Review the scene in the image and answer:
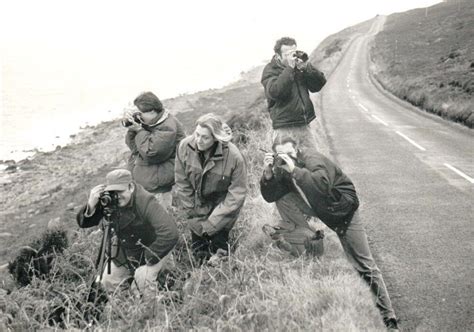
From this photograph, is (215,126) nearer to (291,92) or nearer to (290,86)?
(290,86)

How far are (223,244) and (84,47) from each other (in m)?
79.6

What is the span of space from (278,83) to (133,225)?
9.41 feet

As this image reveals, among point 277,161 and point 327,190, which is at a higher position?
point 277,161

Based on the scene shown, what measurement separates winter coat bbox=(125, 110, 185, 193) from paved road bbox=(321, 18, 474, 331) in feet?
9.01

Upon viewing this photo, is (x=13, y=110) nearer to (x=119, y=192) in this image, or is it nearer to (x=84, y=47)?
(x=119, y=192)

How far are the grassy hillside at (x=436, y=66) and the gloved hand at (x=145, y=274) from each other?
1263 centimetres

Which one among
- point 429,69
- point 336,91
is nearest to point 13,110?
point 336,91

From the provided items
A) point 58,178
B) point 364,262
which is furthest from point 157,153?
point 58,178

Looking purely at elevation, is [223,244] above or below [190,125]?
above

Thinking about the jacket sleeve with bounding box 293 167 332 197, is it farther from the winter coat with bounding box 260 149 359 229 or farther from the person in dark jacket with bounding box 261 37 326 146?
the person in dark jacket with bounding box 261 37 326 146

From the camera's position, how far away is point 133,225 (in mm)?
4684

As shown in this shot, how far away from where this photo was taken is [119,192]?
4.48 metres

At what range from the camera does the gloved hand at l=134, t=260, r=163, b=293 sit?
180 inches

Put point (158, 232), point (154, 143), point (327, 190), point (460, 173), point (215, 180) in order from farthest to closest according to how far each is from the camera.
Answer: point (460, 173), point (154, 143), point (215, 180), point (158, 232), point (327, 190)
